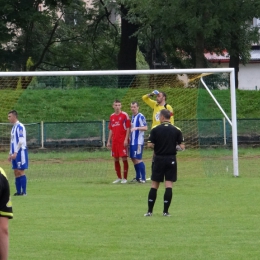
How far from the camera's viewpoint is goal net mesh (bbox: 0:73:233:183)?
23.2 meters

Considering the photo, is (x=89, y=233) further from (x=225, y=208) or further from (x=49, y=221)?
(x=225, y=208)

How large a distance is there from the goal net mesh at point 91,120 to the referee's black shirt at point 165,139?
779cm

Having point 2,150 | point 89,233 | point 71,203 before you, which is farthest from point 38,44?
point 89,233

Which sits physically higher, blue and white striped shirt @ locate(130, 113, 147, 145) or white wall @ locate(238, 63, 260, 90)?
white wall @ locate(238, 63, 260, 90)

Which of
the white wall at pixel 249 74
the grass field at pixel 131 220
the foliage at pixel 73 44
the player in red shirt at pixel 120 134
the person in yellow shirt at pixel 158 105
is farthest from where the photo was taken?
the white wall at pixel 249 74

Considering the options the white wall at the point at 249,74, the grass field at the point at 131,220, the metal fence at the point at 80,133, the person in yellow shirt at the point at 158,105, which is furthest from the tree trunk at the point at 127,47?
the person in yellow shirt at the point at 158,105

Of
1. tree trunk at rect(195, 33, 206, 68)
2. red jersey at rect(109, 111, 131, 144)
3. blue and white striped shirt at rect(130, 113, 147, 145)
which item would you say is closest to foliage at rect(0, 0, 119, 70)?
tree trunk at rect(195, 33, 206, 68)

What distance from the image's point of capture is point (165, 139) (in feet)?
40.3

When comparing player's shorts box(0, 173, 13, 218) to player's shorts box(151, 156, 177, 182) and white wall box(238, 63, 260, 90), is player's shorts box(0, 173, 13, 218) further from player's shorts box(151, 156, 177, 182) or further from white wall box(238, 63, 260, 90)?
white wall box(238, 63, 260, 90)

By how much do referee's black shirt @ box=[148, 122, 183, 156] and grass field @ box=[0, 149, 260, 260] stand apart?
1.09 meters

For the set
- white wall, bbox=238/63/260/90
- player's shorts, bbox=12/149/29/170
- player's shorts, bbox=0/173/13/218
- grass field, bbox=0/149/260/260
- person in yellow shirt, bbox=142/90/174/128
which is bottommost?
grass field, bbox=0/149/260/260

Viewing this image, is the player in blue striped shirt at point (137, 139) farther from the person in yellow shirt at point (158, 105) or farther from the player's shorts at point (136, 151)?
the person in yellow shirt at point (158, 105)

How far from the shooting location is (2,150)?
997 inches

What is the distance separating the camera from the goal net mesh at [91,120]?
23.2 m
